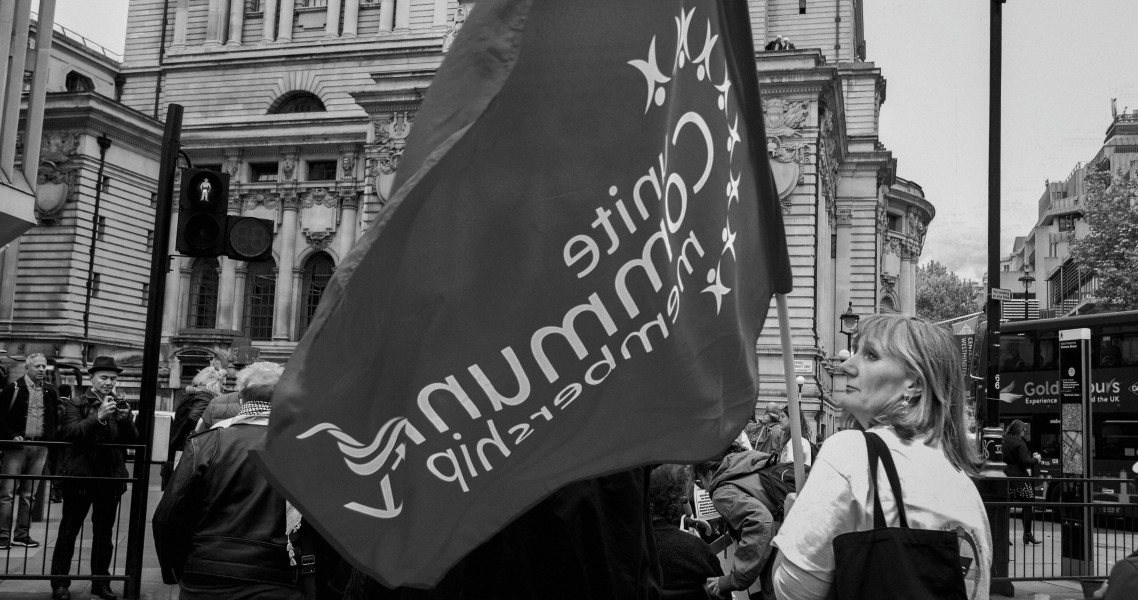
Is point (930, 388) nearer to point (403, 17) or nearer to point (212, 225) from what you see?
point (212, 225)

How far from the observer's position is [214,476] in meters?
4.18

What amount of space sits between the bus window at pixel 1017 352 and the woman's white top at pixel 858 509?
2046 centimetres

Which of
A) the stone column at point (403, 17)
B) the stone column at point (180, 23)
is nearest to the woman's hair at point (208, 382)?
the stone column at point (403, 17)

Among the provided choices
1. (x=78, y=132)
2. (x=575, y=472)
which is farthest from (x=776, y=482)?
(x=78, y=132)

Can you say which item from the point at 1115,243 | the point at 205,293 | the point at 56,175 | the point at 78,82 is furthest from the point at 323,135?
the point at 1115,243

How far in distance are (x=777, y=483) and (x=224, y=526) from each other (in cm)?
258

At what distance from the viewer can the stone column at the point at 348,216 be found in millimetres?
48625

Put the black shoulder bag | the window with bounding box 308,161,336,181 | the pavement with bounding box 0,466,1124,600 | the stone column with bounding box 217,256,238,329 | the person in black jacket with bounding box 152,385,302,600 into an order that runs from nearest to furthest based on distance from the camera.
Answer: the black shoulder bag, the person in black jacket with bounding box 152,385,302,600, the pavement with bounding box 0,466,1124,600, the stone column with bounding box 217,256,238,329, the window with bounding box 308,161,336,181

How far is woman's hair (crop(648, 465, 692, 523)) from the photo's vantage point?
4031 mm

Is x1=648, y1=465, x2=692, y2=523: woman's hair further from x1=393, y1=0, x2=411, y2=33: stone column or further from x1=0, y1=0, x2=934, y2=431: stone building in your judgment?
x1=393, y1=0, x2=411, y2=33: stone column

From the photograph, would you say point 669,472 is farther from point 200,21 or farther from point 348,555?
point 200,21

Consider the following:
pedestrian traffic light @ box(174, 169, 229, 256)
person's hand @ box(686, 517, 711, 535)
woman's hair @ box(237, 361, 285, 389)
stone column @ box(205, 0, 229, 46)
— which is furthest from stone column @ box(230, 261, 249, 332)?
woman's hair @ box(237, 361, 285, 389)

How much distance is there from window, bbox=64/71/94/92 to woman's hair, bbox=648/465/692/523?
57.8 meters

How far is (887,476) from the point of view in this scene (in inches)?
88.6
